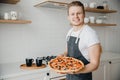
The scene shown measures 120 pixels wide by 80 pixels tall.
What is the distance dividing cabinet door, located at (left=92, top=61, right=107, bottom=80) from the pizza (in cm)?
124

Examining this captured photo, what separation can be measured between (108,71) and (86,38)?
5.34 ft

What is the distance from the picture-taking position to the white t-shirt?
1263 mm

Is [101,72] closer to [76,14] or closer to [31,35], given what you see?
[31,35]

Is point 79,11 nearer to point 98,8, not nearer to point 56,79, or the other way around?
point 56,79

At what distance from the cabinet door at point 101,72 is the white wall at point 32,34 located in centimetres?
68

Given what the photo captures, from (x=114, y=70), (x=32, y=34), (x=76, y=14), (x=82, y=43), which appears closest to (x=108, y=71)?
(x=114, y=70)

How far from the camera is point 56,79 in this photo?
6.72 feet

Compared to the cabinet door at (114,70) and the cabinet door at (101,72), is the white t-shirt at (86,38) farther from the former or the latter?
the cabinet door at (114,70)

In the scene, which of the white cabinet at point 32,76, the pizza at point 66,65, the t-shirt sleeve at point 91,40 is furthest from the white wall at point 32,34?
the t-shirt sleeve at point 91,40

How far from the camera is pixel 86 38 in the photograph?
4.24 ft

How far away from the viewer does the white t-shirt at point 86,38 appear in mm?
1263

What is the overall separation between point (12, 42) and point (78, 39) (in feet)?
4.03

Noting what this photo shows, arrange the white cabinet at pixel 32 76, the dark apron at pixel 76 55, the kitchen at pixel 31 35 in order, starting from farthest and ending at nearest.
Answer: the kitchen at pixel 31 35
the white cabinet at pixel 32 76
the dark apron at pixel 76 55

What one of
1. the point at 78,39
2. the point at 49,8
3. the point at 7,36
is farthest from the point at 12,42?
the point at 78,39
